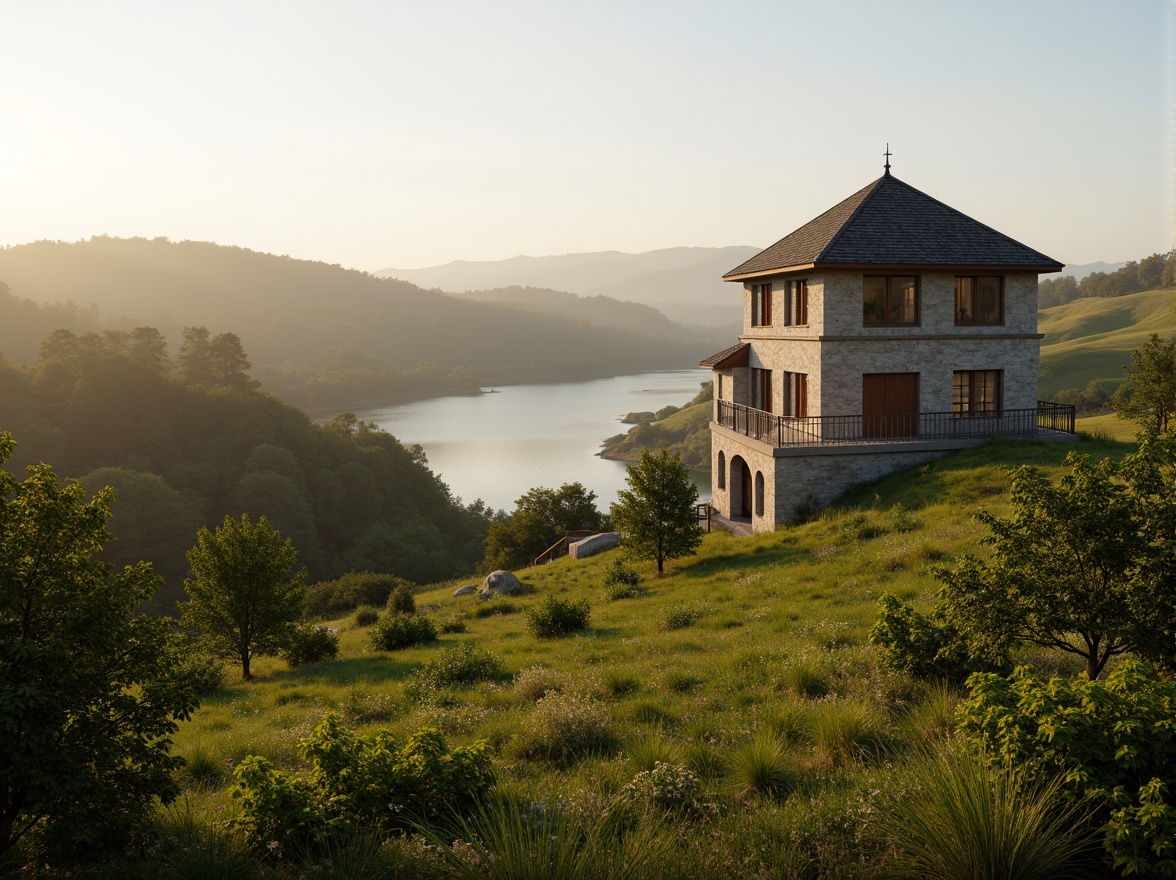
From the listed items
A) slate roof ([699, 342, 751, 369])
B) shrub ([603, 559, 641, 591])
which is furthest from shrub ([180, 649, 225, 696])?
slate roof ([699, 342, 751, 369])

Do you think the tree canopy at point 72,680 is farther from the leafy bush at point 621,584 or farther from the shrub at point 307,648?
the leafy bush at point 621,584

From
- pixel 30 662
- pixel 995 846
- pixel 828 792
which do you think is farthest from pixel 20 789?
pixel 995 846

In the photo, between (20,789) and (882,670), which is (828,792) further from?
(20,789)

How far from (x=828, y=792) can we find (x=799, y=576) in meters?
13.1

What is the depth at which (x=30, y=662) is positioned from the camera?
610cm

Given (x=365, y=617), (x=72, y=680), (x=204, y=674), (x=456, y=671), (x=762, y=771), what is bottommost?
(x=365, y=617)

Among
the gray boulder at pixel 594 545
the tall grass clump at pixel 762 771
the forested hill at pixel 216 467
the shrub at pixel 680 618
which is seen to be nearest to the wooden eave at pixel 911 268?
the shrub at pixel 680 618

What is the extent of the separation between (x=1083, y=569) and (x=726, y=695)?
16.0ft

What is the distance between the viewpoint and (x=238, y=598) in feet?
66.8

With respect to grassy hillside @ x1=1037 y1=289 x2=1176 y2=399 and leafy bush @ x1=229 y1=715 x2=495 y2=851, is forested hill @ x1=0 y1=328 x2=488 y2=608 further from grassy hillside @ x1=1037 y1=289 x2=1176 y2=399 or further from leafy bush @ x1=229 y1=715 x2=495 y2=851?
grassy hillside @ x1=1037 y1=289 x2=1176 y2=399

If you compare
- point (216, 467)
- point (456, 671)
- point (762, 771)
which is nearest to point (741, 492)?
point (456, 671)

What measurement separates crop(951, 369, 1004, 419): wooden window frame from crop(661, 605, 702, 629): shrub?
15343 millimetres

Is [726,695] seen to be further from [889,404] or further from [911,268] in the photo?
[911,268]

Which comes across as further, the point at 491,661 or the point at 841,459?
the point at 841,459
